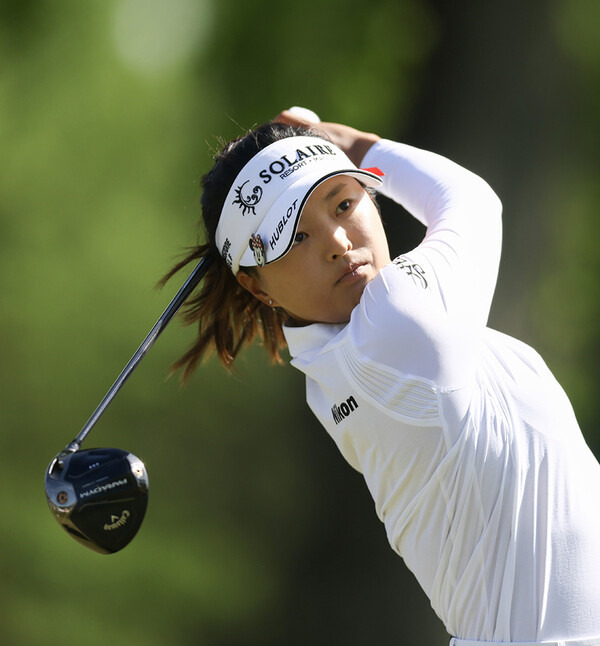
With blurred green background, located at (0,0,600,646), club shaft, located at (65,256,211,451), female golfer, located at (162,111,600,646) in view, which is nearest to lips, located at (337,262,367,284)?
female golfer, located at (162,111,600,646)

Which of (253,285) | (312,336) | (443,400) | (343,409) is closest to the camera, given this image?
(443,400)

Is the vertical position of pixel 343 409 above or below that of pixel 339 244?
below

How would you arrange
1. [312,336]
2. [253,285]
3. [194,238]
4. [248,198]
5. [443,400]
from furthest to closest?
[194,238]
[253,285]
[248,198]
[312,336]
[443,400]

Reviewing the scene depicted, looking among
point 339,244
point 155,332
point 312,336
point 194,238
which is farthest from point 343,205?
point 194,238

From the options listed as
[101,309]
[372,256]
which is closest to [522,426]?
[372,256]

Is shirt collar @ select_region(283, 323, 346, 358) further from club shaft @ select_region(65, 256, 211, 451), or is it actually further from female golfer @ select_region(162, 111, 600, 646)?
club shaft @ select_region(65, 256, 211, 451)

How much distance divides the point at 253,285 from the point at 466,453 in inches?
28.8

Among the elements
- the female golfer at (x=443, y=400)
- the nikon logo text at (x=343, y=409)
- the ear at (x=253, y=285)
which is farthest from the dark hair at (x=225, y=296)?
the nikon logo text at (x=343, y=409)

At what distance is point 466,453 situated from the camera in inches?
66.9

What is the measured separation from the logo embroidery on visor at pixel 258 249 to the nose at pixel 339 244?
0.16 m

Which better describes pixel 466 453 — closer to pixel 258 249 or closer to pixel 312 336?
pixel 312 336

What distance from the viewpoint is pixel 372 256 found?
1.99 m

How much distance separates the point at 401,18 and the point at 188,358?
2284 mm

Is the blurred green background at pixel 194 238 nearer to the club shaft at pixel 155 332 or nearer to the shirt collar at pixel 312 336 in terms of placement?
the club shaft at pixel 155 332
